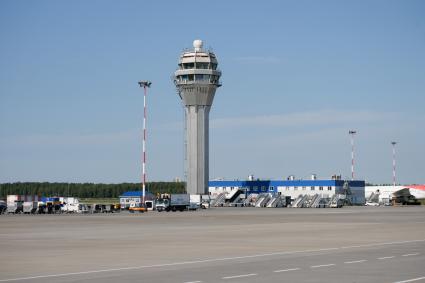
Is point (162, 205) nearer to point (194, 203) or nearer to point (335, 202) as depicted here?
point (194, 203)

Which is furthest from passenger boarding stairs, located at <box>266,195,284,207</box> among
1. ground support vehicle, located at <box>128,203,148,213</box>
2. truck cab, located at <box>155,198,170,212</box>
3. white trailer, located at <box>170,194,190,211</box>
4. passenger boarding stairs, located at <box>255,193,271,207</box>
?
ground support vehicle, located at <box>128,203,148,213</box>

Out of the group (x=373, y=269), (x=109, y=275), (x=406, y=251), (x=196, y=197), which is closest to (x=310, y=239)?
(x=406, y=251)

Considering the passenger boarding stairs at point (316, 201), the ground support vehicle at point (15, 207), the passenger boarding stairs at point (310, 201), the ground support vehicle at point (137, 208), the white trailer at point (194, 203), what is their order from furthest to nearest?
1. the passenger boarding stairs at point (310, 201)
2. the passenger boarding stairs at point (316, 201)
3. the white trailer at point (194, 203)
4. the ground support vehicle at point (137, 208)
5. the ground support vehicle at point (15, 207)

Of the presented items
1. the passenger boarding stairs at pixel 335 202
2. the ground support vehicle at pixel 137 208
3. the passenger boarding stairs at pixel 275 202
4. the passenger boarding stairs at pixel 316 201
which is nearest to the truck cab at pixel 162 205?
the ground support vehicle at pixel 137 208

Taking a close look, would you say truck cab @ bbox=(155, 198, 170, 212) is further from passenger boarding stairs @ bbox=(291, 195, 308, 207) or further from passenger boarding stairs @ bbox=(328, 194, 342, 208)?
passenger boarding stairs @ bbox=(328, 194, 342, 208)

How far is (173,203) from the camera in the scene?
470ft

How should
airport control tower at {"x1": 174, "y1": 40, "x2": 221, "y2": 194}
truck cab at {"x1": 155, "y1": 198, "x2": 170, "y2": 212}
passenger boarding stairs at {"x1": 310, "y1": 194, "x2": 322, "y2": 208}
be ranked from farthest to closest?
airport control tower at {"x1": 174, "y1": 40, "x2": 221, "y2": 194} → passenger boarding stairs at {"x1": 310, "y1": 194, "x2": 322, "y2": 208} → truck cab at {"x1": 155, "y1": 198, "x2": 170, "y2": 212}

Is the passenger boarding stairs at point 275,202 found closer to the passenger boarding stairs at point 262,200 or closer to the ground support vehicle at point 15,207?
the passenger boarding stairs at point 262,200

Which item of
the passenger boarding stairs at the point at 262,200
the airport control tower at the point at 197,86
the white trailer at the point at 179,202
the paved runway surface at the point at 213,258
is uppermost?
the airport control tower at the point at 197,86

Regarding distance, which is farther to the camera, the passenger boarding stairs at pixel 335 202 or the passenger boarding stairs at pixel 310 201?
the passenger boarding stairs at pixel 310 201

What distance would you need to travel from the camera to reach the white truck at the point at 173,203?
14238 centimetres

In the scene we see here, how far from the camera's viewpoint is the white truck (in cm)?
14238

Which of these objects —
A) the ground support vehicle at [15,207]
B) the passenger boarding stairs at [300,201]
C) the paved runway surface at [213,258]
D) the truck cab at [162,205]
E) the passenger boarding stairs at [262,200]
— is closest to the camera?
the paved runway surface at [213,258]

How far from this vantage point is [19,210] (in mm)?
136125
